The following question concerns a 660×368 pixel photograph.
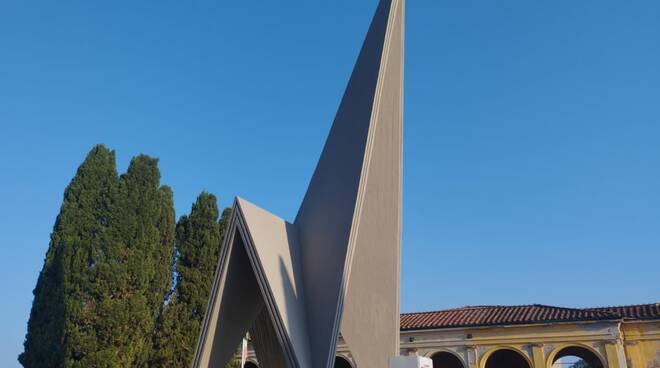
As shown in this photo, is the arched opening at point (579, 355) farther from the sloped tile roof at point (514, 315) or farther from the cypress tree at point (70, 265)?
the cypress tree at point (70, 265)

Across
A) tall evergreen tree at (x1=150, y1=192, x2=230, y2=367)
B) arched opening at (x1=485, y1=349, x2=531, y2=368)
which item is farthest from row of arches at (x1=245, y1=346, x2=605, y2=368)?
tall evergreen tree at (x1=150, y1=192, x2=230, y2=367)

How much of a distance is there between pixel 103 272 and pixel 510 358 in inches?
803

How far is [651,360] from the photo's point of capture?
20000 millimetres

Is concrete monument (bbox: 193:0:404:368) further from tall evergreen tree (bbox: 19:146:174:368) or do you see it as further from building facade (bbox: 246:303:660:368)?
building facade (bbox: 246:303:660:368)

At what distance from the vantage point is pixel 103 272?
16.2m

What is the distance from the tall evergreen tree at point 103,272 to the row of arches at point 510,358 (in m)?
13.7

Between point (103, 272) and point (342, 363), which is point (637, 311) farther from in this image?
point (103, 272)

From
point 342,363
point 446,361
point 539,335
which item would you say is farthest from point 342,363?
point 539,335

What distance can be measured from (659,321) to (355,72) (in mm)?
16647

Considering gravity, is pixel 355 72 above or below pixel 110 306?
A: above

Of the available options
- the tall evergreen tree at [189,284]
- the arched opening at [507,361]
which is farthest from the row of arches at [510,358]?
the tall evergreen tree at [189,284]

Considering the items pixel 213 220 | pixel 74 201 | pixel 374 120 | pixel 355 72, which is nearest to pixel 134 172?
pixel 74 201

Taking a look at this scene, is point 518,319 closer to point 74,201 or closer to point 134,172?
point 134,172

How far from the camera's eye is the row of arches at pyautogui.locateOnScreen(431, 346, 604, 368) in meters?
21.9
